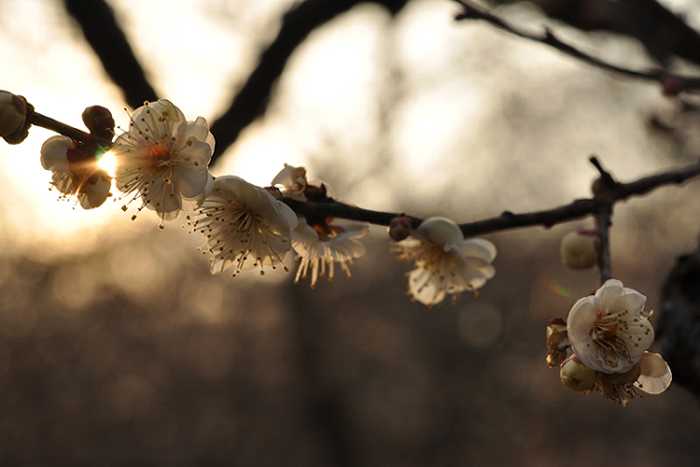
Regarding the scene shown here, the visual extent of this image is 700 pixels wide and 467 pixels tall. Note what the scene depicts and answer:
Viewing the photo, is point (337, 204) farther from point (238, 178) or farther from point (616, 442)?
point (616, 442)

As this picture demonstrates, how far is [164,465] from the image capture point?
12203 mm

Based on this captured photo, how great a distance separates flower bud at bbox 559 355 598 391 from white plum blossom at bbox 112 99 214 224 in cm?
67

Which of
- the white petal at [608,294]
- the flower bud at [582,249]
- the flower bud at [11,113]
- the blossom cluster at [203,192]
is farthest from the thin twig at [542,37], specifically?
the flower bud at [11,113]

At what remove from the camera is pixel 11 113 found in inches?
26.7

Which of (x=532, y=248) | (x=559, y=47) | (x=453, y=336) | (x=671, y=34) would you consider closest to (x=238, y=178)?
(x=559, y=47)

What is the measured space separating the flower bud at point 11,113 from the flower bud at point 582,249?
1.15 meters

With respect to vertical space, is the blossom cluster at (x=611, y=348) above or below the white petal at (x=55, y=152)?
below

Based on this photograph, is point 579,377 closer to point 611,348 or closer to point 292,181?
point 611,348

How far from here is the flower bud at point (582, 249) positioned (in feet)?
3.66

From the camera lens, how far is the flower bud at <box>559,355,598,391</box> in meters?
0.73

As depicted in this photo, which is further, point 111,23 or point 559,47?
point 111,23

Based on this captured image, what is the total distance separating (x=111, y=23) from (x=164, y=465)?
505 inches

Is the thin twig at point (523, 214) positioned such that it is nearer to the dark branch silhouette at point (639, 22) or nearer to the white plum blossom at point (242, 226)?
the white plum blossom at point (242, 226)

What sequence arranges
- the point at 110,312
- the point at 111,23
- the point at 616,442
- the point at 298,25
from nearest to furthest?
the point at 111,23
the point at 298,25
the point at 616,442
the point at 110,312
